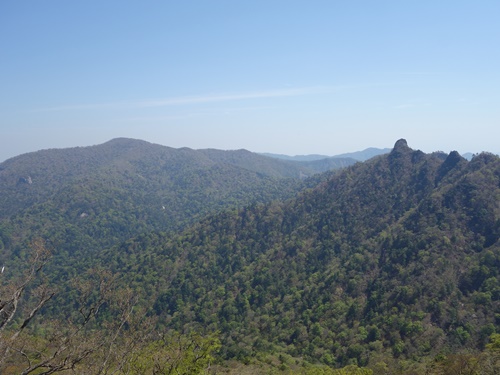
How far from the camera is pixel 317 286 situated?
86.1m

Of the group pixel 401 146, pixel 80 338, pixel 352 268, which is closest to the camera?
pixel 80 338

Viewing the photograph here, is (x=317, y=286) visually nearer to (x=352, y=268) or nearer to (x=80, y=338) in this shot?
(x=352, y=268)

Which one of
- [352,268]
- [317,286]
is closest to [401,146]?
[352,268]

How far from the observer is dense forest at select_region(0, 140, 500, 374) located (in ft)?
92.6

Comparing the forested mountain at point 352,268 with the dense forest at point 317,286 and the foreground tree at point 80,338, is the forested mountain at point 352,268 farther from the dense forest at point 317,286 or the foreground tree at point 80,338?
the foreground tree at point 80,338

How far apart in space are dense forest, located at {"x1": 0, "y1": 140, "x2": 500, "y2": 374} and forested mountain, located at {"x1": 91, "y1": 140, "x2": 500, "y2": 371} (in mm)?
362

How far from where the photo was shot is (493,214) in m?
78.0

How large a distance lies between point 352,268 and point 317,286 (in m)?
10.0

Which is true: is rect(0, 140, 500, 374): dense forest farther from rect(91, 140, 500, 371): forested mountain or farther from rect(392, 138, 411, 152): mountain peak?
rect(392, 138, 411, 152): mountain peak

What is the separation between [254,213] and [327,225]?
3610cm

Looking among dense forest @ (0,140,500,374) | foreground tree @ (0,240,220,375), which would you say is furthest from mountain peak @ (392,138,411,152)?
foreground tree @ (0,240,220,375)

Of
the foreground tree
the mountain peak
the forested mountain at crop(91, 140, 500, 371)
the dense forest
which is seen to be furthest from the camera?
the mountain peak

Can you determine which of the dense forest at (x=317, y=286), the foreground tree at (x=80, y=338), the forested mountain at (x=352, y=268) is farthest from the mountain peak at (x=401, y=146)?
the foreground tree at (x=80, y=338)

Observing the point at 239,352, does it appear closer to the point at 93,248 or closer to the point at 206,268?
the point at 206,268
